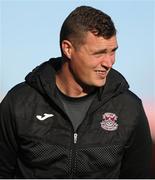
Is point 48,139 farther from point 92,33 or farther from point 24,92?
point 92,33

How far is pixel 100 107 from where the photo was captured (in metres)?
3.87

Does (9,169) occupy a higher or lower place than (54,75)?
lower

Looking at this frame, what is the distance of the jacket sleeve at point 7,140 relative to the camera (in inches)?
153

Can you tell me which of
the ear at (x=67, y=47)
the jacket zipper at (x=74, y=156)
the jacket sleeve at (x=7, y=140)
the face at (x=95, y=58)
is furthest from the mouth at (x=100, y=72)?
the jacket sleeve at (x=7, y=140)

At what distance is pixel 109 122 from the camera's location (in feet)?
12.6

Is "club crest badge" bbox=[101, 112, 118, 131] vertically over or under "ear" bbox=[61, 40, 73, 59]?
Result: under

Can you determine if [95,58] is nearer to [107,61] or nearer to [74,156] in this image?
[107,61]

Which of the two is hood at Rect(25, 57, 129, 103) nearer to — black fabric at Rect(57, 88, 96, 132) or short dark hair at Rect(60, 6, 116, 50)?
black fabric at Rect(57, 88, 96, 132)

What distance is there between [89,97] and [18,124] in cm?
62

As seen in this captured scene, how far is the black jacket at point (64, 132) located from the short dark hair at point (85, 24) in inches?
A: 15.6

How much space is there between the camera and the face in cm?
364

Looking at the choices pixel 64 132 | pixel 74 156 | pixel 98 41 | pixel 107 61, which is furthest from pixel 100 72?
pixel 74 156

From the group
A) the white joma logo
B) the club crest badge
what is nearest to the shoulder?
the white joma logo

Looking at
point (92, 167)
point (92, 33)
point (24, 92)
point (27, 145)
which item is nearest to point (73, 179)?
point (92, 167)
